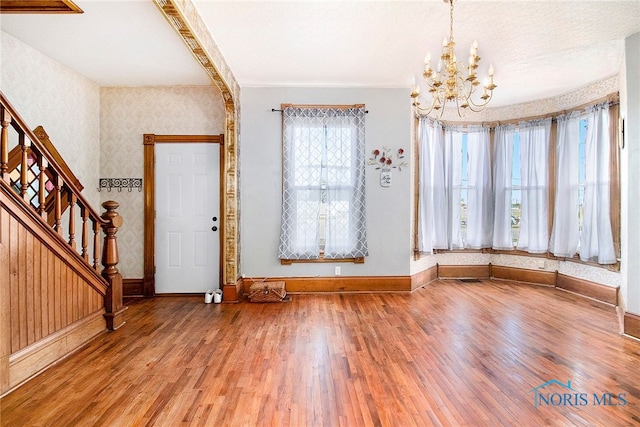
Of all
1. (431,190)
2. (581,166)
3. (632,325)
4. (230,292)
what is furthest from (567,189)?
(230,292)

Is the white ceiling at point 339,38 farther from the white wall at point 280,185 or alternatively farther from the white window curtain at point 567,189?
the white window curtain at point 567,189

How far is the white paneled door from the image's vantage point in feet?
14.1

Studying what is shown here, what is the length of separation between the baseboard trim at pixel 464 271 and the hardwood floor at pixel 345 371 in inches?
61.7

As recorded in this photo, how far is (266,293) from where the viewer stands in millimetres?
3920

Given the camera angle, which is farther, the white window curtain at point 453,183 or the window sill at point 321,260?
the white window curtain at point 453,183

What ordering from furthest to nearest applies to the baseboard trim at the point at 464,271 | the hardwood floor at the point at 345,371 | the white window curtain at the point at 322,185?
the baseboard trim at the point at 464,271
the white window curtain at the point at 322,185
the hardwood floor at the point at 345,371

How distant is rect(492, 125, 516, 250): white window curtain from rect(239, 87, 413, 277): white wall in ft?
5.61

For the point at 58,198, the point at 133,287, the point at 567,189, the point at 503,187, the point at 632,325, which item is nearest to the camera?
the point at 58,198

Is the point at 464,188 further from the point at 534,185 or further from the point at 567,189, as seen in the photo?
the point at 567,189

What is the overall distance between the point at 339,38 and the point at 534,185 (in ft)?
12.1

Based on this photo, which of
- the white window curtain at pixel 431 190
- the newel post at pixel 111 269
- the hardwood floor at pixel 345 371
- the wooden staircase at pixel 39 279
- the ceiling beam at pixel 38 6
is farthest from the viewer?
the white window curtain at pixel 431 190

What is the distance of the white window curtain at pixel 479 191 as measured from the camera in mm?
5059

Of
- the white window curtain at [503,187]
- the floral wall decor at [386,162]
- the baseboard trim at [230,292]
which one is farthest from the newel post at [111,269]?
the white window curtain at [503,187]

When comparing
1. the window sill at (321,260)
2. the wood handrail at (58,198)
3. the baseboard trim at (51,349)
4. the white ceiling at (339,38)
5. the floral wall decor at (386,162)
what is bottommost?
the baseboard trim at (51,349)
